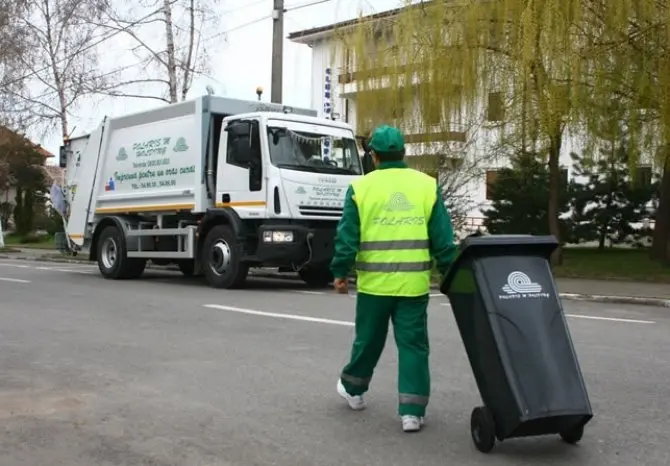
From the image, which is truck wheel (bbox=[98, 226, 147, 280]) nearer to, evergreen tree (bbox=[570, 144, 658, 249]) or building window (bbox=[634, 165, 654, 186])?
building window (bbox=[634, 165, 654, 186])

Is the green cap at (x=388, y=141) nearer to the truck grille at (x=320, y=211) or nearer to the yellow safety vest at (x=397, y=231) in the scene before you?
the yellow safety vest at (x=397, y=231)

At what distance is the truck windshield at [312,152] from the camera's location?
13125mm

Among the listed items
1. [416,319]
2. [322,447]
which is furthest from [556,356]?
[322,447]

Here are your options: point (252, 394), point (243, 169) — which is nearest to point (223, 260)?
point (243, 169)

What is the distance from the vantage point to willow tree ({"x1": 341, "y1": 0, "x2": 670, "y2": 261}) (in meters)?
15.0

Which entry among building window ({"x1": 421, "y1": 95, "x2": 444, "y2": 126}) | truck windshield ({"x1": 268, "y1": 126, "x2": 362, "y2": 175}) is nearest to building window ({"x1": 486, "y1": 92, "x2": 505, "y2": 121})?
building window ({"x1": 421, "y1": 95, "x2": 444, "y2": 126})

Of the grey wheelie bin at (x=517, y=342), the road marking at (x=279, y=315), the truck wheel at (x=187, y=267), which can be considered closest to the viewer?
the grey wheelie bin at (x=517, y=342)

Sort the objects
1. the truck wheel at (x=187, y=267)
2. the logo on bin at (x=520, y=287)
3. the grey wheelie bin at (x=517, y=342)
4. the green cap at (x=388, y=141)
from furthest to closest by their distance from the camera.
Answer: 1. the truck wheel at (x=187, y=267)
2. the green cap at (x=388, y=141)
3. the logo on bin at (x=520, y=287)
4. the grey wheelie bin at (x=517, y=342)

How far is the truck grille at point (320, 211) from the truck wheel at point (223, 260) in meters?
1.22

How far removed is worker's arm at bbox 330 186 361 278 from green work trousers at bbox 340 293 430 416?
0.71ft

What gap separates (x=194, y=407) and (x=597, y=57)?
40.1ft

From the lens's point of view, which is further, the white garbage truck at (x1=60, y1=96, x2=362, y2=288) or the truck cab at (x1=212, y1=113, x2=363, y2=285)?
the white garbage truck at (x1=60, y1=96, x2=362, y2=288)

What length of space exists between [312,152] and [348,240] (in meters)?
8.85

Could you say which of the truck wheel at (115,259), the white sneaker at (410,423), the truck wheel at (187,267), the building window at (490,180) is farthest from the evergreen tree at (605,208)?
the white sneaker at (410,423)
